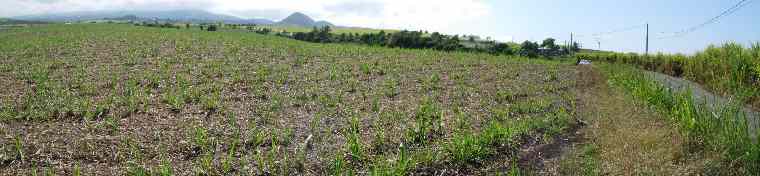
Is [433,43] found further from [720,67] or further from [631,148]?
[631,148]

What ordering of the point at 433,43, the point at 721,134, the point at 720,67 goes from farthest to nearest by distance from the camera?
the point at 433,43
the point at 720,67
the point at 721,134

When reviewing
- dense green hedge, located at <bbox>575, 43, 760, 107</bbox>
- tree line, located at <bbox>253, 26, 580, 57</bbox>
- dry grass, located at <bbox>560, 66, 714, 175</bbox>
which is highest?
tree line, located at <bbox>253, 26, 580, 57</bbox>

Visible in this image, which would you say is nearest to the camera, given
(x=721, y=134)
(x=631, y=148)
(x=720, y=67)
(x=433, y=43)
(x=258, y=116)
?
(x=721, y=134)

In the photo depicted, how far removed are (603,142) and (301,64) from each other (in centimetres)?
1637

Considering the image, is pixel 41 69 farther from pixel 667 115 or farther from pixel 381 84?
pixel 667 115

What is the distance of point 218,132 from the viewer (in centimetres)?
1051

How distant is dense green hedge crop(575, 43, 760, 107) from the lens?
11.2 meters

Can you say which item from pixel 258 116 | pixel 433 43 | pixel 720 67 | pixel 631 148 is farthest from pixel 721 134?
pixel 433 43

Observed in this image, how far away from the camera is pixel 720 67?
19.7 meters

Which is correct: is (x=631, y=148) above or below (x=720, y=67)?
below

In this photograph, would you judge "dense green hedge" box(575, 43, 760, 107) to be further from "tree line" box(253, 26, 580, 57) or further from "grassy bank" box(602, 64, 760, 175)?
"tree line" box(253, 26, 580, 57)

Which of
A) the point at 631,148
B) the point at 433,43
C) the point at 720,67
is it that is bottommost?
the point at 631,148

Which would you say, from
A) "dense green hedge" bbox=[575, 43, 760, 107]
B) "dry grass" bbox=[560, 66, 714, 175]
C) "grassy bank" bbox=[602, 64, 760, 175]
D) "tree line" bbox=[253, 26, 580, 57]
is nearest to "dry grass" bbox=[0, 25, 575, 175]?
"dry grass" bbox=[560, 66, 714, 175]

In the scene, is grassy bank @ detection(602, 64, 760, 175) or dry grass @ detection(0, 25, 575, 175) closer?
grassy bank @ detection(602, 64, 760, 175)
